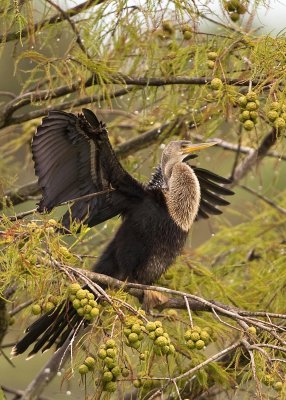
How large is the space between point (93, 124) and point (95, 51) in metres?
0.33

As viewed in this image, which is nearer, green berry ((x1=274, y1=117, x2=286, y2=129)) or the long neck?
green berry ((x1=274, y1=117, x2=286, y2=129))

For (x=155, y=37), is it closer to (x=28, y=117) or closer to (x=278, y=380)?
(x=28, y=117)

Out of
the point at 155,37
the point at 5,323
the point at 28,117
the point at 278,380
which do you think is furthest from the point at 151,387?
the point at 155,37

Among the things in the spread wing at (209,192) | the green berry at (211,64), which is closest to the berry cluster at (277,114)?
the green berry at (211,64)

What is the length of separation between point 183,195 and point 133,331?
1.29 meters

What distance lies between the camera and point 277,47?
2943 mm

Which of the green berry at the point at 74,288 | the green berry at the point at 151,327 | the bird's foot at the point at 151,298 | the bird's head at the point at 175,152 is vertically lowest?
the bird's foot at the point at 151,298

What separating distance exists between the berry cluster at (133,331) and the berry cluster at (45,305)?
0.23m

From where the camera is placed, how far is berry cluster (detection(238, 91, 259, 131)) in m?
2.75

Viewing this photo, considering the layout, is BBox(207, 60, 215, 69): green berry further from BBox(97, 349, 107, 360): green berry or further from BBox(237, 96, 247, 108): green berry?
BBox(97, 349, 107, 360): green berry

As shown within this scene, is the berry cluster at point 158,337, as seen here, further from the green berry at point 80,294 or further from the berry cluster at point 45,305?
the berry cluster at point 45,305

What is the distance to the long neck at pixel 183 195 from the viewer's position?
11.8 ft

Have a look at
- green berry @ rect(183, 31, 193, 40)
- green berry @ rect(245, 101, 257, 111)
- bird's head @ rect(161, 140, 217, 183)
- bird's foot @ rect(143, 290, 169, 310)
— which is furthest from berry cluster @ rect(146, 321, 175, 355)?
bird's head @ rect(161, 140, 217, 183)

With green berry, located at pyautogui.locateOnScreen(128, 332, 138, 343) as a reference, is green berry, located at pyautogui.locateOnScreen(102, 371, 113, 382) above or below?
below
